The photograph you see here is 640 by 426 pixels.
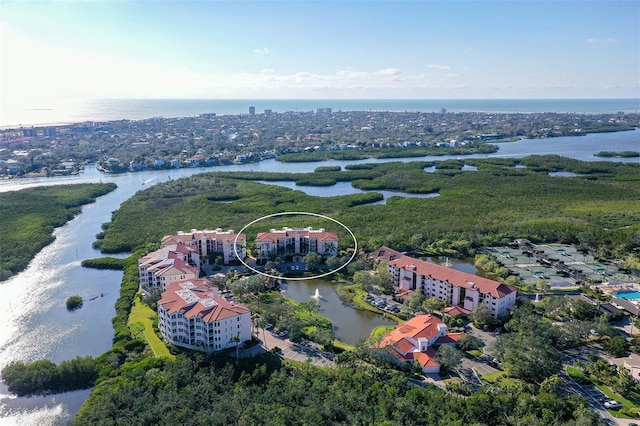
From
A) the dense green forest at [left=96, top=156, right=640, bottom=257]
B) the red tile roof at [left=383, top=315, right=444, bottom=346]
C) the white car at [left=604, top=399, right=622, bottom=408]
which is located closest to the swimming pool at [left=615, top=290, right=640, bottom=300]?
the dense green forest at [left=96, top=156, right=640, bottom=257]

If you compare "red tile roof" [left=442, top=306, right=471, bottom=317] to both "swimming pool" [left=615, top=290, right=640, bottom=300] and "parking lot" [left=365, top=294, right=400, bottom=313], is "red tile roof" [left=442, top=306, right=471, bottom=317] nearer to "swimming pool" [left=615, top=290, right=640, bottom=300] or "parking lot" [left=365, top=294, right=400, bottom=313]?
"parking lot" [left=365, top=294, right=400, bottom=313]

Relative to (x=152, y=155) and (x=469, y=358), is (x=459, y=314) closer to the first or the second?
(x=469, y=358)

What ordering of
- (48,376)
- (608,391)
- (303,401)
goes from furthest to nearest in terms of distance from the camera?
1. (48,376)
2. (608,391)
3. (303,401)

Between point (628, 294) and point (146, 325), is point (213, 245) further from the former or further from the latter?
point (628, 294)

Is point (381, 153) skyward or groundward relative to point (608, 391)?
skyward

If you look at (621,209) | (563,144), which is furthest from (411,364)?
(563,144)

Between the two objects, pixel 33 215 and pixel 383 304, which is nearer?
pixel 383 304

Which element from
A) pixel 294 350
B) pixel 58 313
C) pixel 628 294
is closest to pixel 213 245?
pixel 58 313
